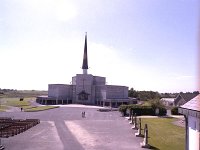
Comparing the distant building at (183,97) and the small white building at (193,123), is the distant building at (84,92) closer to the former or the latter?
the distant building at (183,97)

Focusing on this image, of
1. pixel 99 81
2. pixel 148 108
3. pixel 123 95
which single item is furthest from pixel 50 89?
pixel 148 108

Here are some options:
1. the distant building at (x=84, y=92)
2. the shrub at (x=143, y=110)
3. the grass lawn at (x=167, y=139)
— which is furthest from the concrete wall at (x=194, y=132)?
the distant building at (x=84, y=92)

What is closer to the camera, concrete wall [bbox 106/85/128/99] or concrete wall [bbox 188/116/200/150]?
concrete wall [bbox 188/116/200/150]

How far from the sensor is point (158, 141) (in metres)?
27.0

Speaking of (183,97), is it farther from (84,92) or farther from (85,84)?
(85,84)

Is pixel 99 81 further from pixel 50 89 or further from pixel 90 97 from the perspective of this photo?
pixel 50 89

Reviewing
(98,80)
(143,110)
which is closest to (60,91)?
(98,80)

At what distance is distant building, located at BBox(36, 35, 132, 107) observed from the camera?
9131 cm

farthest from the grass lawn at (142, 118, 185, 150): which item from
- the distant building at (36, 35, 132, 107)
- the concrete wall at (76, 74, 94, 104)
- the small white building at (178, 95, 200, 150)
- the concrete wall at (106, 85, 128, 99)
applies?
the concrete wall at (76, 74, 94, 104)

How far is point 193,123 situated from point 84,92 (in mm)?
84798

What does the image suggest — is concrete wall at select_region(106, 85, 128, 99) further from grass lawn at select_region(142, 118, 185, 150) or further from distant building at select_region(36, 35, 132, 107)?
grass lawn at select_region(142, 118, 185, 150)

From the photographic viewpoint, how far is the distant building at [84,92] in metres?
91.3

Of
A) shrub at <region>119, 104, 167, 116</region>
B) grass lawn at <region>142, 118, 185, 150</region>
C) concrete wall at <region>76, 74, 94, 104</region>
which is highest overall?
concrete wall at <region>76, 74, 94, 104</region>

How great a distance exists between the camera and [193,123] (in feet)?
37.2
